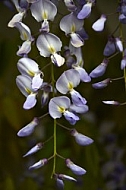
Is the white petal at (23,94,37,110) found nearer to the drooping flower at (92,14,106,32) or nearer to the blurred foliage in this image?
the drooping flower at (92,14,106,32)

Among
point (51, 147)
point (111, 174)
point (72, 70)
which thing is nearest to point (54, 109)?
point (72, 70)

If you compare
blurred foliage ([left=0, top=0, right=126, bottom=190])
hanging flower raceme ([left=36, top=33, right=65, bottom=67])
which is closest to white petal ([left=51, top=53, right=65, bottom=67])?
hanging flower raceme ([left=36, top=33, right=65, bottom=67])

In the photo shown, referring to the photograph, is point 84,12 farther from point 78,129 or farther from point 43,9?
point 78,129

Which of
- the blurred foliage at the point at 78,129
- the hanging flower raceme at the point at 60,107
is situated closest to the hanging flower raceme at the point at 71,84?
the hanging flower raceme at the point at 60,107

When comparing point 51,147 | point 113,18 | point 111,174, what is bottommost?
point 111,174

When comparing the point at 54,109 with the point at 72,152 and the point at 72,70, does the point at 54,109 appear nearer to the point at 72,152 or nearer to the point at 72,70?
the point at 72,70

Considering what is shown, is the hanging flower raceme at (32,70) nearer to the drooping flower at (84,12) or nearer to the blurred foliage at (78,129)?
the drooping flower at (84,12)

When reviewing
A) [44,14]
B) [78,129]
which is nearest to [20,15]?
[44,14]

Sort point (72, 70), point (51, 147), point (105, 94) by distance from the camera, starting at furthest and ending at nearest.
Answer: point (105, 94) → point (51, 147) → point (72, 70)
